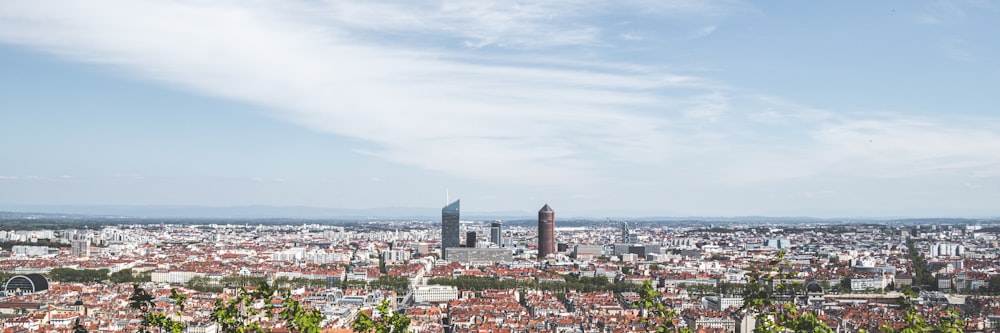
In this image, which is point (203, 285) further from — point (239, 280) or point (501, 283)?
point (501, 283)

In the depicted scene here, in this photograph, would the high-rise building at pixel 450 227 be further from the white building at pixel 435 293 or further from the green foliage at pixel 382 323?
the green foliage at pixel 382 323

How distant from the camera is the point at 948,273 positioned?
5006cm

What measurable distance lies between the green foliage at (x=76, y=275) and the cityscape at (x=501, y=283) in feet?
0.37

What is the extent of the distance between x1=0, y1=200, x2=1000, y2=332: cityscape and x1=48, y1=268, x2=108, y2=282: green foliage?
0.37ft

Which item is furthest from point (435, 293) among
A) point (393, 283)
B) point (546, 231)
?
point (546, 231)

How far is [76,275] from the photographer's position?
49.5m

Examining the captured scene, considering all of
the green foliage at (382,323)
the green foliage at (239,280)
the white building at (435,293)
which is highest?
the green foliage at (382,323)

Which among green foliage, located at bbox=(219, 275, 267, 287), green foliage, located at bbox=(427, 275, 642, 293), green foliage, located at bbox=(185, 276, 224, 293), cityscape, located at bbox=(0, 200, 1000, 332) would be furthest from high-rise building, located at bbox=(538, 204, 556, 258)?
green foliage, located at bbox=(185, 276, 224, 293)

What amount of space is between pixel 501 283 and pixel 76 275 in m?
22.6

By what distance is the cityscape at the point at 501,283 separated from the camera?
97.5ft

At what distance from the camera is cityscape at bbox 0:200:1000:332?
2972 centimetres

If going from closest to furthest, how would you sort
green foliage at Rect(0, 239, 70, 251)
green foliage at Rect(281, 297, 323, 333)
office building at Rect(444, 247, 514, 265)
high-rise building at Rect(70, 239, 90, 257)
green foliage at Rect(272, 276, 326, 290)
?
green foliage at Rect(281, 297, 323, 333)
green foliage at Rect(272, 276, 326, 290)
high-rise building at Rect(70, 239, 90, 257)
office building at Rect(444, 247, 514, 265)
green foliage at Rect(0, 239, 70, 251)

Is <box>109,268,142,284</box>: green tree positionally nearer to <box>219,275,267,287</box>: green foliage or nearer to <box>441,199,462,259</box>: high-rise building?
<box>219,275,267,287</box>: green foliage

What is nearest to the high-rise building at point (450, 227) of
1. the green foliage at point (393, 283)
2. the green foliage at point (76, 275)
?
the green foliage at point (393, 283)
